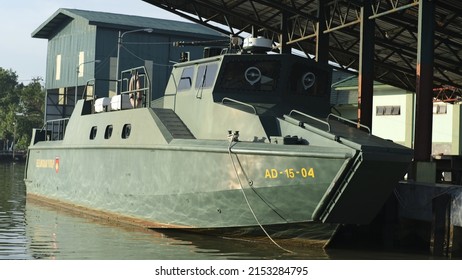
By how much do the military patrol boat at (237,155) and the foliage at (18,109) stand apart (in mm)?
46176

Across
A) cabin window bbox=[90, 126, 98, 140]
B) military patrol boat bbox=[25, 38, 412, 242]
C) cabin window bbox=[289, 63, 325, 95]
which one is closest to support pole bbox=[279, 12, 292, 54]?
military patrol boat bbox=[25, 38, 412, 242]

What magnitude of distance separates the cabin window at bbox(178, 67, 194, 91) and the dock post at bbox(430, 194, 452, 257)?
19.1 ft

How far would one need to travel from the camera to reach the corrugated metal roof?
37812mm

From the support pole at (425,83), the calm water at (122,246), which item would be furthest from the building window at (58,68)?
the support pole at (425,83)

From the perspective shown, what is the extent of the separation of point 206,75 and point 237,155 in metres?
A: 2.52

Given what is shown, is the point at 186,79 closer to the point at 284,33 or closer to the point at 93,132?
the point at 93,132

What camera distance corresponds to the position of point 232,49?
1480 centimetres

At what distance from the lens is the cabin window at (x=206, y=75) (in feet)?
45.9

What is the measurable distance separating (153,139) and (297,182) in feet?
13.6

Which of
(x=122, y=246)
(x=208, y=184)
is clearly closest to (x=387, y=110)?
(x=208, y=184)

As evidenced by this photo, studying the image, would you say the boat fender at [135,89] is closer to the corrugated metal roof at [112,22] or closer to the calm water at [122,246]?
the calm water at [122,246]

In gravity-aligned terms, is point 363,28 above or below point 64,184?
above

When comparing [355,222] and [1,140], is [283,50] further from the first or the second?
[1,140]

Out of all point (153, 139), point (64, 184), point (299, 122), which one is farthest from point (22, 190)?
point (299, 122)
